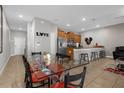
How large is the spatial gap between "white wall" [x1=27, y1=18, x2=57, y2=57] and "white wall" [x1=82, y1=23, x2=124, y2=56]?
4.82m

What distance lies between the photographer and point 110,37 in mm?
8578

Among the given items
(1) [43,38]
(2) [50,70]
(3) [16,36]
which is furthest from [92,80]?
(3) [16,36]

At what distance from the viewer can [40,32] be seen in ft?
20.2

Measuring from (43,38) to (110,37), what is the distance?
6170mm

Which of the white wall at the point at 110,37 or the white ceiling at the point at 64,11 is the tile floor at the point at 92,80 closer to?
the white ceiling at the point at 64,11

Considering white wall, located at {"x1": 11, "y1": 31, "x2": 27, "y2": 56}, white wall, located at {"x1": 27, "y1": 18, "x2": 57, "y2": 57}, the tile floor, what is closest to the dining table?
the tile floor

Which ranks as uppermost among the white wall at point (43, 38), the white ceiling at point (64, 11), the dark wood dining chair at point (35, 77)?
the white ceiling at point (64, 11)

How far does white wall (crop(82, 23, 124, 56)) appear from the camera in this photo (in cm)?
789

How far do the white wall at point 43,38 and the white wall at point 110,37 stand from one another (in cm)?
482

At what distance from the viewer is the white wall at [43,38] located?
5.96 m

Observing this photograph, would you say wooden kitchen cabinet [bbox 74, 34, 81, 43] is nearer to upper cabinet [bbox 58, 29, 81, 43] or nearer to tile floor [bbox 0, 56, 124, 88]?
upper cabinet [bbox 58, 29, 81, 43]

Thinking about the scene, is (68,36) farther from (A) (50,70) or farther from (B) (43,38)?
(A) (50,70)

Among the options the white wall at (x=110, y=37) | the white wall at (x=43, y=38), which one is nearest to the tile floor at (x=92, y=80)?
the white wall at (x=43, y=38)
